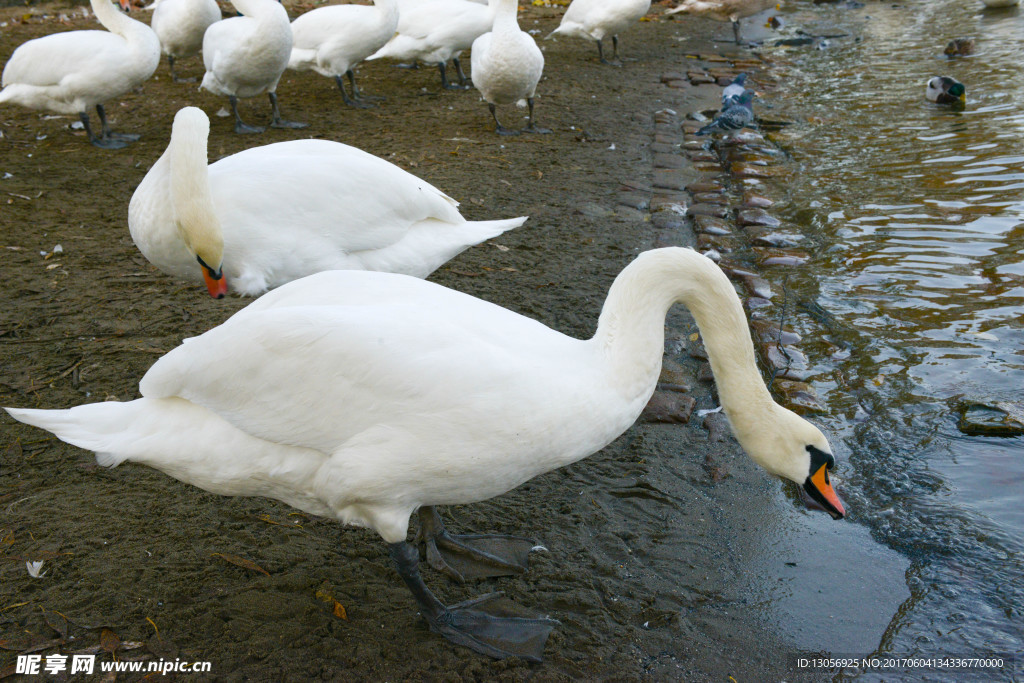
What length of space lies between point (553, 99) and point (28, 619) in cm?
798

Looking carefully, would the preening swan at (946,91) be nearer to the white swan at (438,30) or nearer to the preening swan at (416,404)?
the white swan at (438,30)

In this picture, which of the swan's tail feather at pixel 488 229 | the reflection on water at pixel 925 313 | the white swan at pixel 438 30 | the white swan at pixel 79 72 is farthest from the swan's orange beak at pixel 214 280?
the white swan at pixel 438 30

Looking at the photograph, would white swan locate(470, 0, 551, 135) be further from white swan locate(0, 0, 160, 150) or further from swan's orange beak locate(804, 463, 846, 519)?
swan's orange beak locate(804, 463, 846, 519)

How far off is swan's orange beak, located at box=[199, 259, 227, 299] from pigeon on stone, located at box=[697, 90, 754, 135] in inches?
222

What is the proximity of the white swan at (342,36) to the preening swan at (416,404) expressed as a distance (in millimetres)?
6888

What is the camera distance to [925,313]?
14.4 ft

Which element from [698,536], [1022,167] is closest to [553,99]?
[1022,167]

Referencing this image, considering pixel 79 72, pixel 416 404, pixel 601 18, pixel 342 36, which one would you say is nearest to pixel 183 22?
pixel 342 36

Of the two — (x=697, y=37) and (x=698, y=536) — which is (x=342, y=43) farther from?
(x=698, y=536)

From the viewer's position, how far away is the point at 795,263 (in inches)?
203

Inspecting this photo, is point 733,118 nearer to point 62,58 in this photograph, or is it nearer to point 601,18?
point 601,18

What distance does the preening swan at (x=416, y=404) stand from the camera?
7.59 feet

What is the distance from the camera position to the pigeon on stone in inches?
309

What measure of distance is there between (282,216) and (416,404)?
1.80m
